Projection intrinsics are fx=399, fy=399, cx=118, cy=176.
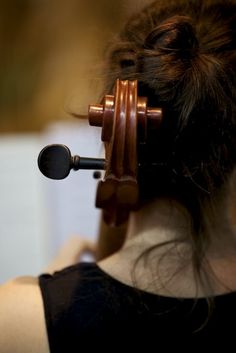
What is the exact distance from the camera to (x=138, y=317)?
48cm

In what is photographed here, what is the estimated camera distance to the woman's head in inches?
16.8

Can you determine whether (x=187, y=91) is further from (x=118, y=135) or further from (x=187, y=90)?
(x=118, y=135)

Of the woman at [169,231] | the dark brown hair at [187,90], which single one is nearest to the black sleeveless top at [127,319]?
the woman at [169,231]

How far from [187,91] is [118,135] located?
0.11 metres

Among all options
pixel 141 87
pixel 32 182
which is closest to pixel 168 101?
pixel 141 87

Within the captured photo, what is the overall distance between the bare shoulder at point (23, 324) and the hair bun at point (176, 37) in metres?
0.33

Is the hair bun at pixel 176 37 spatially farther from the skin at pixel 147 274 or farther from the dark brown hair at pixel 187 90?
the skin at pixel 147 274

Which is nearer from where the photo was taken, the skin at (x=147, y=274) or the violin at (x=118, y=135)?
the violin at (x=118, y=135)

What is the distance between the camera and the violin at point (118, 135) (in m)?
0.36

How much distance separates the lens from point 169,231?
52 centimetres

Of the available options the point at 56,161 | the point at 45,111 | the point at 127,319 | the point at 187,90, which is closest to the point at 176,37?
the point at 187,90

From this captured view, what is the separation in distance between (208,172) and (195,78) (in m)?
0.11

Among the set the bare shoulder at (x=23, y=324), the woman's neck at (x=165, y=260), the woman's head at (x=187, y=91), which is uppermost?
the woman's head at (x=187, y=91)

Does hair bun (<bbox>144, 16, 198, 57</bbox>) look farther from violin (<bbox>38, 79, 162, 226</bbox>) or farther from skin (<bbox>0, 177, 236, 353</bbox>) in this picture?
skin (<bbox>0, 177, 236, 353</bbox>)
